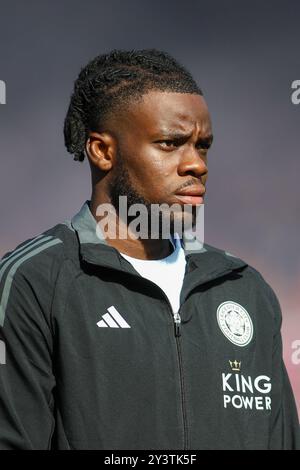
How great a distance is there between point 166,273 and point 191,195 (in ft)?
1.70

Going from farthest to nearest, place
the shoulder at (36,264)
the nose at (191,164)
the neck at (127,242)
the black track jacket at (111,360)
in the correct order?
the neck at (127,242) < the nose at (191,164) < the shoulder at (36,264) < the black track jacket at (111,360)

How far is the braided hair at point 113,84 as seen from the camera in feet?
15.8

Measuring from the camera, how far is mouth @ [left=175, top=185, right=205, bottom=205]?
4562 millimetres

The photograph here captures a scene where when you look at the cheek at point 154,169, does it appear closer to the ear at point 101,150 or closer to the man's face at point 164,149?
the man's face at point 164,149

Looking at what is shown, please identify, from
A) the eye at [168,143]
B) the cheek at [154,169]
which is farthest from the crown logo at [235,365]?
the eye at [168,143]

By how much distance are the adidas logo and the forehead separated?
1070mm

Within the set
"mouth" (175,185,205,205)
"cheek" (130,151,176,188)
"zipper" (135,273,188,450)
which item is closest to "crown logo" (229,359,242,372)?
"zipper" (135,273,188,450)

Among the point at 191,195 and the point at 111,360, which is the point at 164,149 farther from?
the point at 111,360

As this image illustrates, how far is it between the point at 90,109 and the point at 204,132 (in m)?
0.84

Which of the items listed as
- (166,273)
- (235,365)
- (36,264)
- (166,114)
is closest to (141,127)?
(166,114)

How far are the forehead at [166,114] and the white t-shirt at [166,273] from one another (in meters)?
0.78

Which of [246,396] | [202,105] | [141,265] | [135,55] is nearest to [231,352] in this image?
[246,396]

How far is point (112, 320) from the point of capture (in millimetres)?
4320

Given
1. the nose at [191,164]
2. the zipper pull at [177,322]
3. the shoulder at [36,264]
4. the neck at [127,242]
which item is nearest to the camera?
the shoulder at [36,264]
